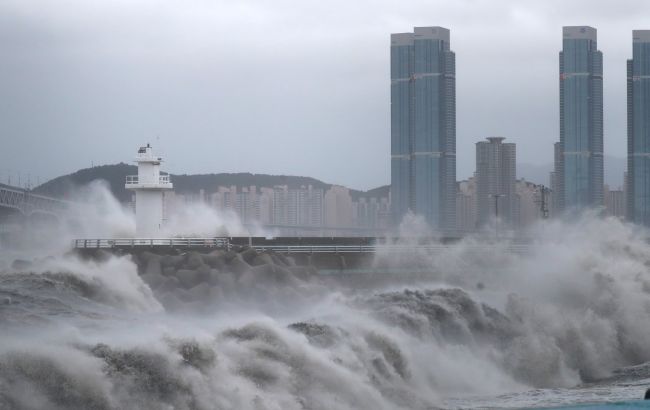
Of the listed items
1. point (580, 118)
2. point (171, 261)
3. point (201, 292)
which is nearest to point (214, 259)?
point (171, 261)

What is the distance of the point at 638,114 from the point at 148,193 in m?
99.5

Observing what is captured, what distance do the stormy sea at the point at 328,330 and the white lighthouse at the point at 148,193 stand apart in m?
4.55

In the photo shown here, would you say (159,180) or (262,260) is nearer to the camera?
(262,260)

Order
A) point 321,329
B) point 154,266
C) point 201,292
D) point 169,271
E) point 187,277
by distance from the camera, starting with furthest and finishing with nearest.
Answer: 1. point 154,266
2. point 169,271
3. point 187,277
4. point 201,292
5. point 321,329

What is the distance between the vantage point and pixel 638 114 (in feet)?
418

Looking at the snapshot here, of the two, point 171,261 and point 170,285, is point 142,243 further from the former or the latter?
point 170,285

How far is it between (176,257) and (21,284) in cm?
796

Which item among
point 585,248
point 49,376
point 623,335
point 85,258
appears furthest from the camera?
point 585,248

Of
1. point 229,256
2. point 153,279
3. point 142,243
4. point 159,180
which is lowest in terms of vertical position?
point 153,279

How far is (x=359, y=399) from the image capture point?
1777 centimetres

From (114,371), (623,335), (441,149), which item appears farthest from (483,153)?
(114,371)

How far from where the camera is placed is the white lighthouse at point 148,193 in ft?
126

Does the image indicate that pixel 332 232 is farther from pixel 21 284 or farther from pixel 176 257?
pixel 21 284

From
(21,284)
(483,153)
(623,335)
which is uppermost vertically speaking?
(483,153)
